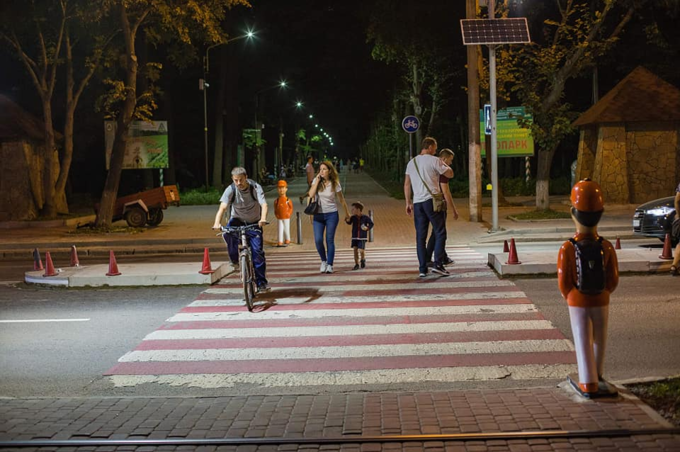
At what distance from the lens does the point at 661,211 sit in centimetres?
1470

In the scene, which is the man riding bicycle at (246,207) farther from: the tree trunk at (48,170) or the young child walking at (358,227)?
the tree trunk at (48,170)

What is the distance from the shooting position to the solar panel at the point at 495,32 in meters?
19.1

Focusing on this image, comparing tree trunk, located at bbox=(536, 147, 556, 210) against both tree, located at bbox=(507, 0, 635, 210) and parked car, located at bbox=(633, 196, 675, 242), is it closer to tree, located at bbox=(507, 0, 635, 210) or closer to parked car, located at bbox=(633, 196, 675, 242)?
tree, located at bbox=(507, 0, 635, 210)

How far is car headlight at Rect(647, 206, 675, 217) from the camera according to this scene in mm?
14609

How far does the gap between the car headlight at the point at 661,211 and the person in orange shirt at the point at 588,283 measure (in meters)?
9.48

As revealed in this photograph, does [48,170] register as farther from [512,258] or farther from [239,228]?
[512,258]

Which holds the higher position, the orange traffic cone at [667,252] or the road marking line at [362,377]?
the orange traffic cone at [667,252]

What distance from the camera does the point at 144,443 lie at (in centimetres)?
535

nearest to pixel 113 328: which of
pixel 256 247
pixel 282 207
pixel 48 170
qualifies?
pixel 256 247

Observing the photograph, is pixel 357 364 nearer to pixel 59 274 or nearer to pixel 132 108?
pixel 59 274

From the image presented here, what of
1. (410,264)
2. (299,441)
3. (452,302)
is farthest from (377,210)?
(299,441)

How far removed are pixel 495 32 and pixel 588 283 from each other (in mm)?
14364

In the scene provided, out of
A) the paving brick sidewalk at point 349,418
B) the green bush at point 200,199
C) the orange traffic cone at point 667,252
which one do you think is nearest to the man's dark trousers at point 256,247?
the paving brick sidewalk at point 349,418

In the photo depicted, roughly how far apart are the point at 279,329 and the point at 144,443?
374 cm
